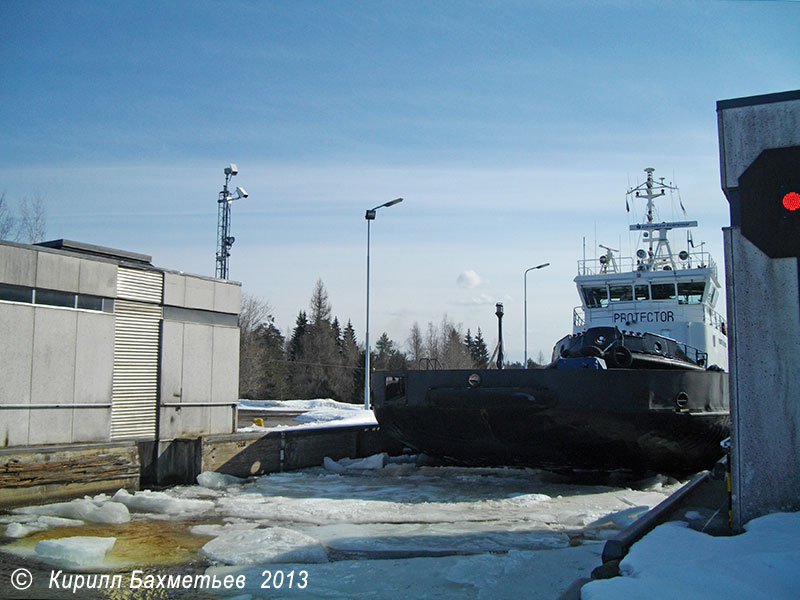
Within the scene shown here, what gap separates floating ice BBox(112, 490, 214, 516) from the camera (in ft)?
28.1

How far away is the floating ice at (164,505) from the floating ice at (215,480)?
150 centimetres

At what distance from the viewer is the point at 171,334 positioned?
38.3ft

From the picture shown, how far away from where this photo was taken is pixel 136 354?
36.5ft

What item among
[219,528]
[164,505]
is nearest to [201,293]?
[164,505]

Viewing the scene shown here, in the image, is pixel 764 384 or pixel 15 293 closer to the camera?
pixel 764 384

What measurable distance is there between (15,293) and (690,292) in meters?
12.0

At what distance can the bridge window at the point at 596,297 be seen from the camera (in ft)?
49.9

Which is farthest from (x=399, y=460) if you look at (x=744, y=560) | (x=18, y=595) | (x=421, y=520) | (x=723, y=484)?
(x=744, y=560)

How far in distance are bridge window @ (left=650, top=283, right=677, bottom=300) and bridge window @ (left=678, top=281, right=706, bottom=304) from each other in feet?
0.47

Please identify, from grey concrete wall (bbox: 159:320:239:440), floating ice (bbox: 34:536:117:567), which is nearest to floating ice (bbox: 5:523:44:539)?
floating ice (bbox: 34:536:117:567)

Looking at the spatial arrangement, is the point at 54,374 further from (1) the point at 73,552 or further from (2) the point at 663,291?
(2) the point at 663,291

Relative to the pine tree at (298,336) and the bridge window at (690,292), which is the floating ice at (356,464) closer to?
the bridge window at (690,292)

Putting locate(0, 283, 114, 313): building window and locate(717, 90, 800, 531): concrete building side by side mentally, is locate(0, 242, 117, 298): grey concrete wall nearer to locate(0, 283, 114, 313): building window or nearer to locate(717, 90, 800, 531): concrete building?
locate(0, 283, 114, 313): building window

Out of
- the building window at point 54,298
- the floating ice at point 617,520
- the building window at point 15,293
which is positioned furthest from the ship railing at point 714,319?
the building window at point 15,293
